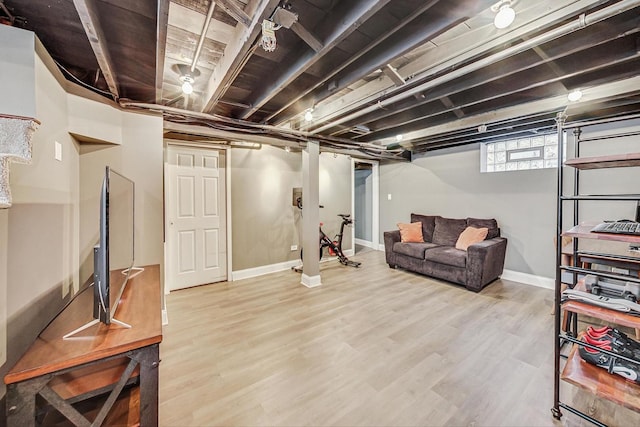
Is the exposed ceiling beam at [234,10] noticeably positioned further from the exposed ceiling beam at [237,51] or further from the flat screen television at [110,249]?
the flat screen television at [110,249]

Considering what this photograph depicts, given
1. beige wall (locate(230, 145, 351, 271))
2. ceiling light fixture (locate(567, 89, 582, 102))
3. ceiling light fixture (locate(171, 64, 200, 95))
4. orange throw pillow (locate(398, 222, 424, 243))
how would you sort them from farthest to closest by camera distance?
orange throw pillow (locate(398, 222, 424, 243)) → beige wall (locate(230, 145, 351, 271)) → ceiling light fixture (locate(567, 89, 582, 102)) → ceiling light fixture (locate(171, 64, 200, 95))

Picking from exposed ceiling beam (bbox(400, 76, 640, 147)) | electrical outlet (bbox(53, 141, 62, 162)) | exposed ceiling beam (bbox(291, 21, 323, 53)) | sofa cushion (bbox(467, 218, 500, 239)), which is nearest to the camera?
exposed ceiling beam (bbox(291, 21, 323, 53))

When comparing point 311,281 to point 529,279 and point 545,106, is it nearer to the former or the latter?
point 529,279

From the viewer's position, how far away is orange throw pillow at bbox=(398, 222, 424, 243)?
4.70 m

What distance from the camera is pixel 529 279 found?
3.95m

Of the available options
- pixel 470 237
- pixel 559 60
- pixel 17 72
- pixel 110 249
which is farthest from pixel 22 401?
pixel 470 237

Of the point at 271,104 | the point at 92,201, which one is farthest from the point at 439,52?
the point at 92,201

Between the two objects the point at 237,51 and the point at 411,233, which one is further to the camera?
the point at 411,233

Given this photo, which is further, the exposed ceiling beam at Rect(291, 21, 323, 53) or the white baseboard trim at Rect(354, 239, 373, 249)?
the white baseboard trim at Rect(354, 239, 373, 249)

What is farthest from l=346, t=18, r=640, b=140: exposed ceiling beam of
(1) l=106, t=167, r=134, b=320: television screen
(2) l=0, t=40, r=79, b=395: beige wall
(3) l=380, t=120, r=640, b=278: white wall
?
(2) l=0, t=40, r=79, b=395: beige wall

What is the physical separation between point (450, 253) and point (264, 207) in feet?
10.2

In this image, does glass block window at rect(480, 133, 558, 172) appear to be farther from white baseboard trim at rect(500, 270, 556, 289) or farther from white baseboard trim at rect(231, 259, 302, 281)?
white baseboard trim at rect(231, 259, 302, 281)

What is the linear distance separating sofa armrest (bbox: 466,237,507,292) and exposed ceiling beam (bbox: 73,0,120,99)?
4343mm

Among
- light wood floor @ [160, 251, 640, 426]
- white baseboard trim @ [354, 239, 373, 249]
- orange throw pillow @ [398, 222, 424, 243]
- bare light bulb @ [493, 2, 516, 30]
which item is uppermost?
bare light bulb @ [493, 2, 516, 30]
